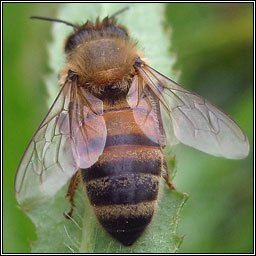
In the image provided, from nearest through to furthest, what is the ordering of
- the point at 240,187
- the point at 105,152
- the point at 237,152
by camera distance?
the point at 105,152
the point at 237,152
the point at 240,187

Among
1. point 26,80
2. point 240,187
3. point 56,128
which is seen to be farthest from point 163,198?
point 26,80

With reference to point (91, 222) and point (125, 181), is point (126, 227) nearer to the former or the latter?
point (125, 181)

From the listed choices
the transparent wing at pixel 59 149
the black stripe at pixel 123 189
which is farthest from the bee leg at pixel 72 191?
the black stripe at pixel 123 189

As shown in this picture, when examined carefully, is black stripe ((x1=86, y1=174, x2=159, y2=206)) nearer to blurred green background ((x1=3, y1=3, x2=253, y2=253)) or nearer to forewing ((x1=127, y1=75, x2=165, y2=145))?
forewing ((x1=127, y1=75, x2=165, y2=145))

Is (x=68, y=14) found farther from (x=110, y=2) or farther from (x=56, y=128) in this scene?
(x=56, y=128)

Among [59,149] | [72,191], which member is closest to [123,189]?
[59,149]

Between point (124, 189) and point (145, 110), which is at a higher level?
point (145, 110)

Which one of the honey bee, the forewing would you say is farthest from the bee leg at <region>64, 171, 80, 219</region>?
the forewing

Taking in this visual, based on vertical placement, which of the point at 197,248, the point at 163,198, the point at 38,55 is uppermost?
the point at 38,55
